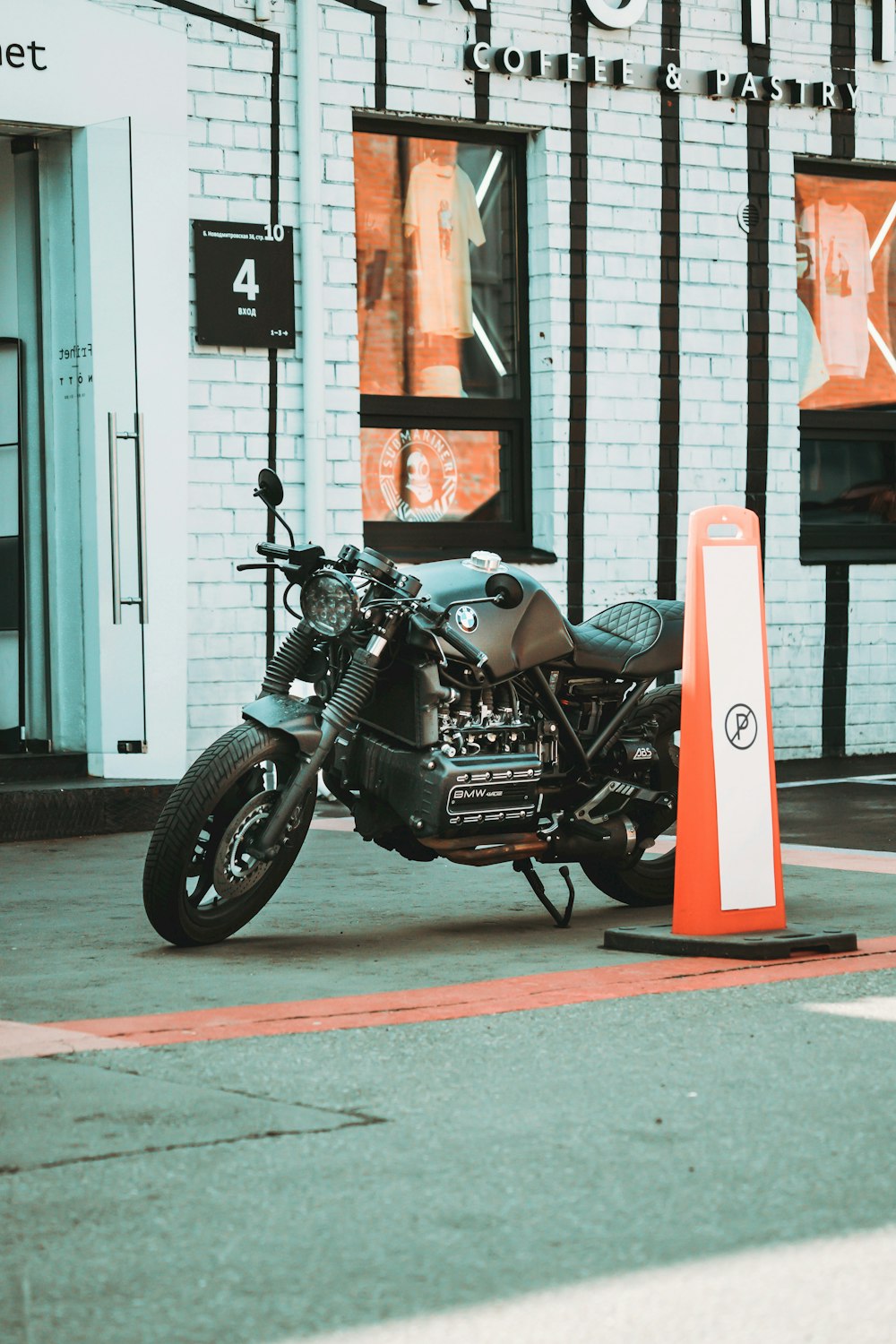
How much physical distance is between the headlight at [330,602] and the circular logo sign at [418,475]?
5391 mm

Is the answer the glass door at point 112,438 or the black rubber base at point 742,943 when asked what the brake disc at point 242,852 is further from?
the glass door at point 112,438

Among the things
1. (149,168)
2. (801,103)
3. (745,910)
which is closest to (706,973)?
(745,910)

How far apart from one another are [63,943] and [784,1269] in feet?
12.2

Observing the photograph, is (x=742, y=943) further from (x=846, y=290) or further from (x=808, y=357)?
(x=846, y=290)

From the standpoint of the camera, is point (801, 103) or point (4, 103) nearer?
point (4, 103)

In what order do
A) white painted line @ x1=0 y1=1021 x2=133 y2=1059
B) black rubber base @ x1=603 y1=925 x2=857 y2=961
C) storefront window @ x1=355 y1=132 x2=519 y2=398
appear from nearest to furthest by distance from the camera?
1. white painted line @ x1=0 y1=1021 x2=133 y2=1059
2. black rubber base @ x1=603 y1=925 x2=857 y2=961
3. storefront window @ x1=355 y1=132 x2=519 y2=398

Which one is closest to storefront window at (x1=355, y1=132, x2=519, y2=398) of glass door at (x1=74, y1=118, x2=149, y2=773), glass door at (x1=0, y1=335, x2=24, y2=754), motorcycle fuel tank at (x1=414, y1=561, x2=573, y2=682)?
glass door at (x1=74, y1=118, x2=149, y2=773)

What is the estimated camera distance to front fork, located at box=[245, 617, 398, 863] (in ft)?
19.8

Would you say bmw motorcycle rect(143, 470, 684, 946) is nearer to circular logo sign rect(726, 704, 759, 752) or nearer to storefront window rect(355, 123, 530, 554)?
circular logo sign rect(726, 704, 759, 752)

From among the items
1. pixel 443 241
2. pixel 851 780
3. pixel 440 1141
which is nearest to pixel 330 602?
pixel 440 1141

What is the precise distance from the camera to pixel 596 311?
472 inches

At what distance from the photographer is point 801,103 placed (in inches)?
502

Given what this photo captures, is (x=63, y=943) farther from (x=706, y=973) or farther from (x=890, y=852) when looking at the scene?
(x=890, y=852)

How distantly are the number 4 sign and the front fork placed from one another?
16.0 feet
